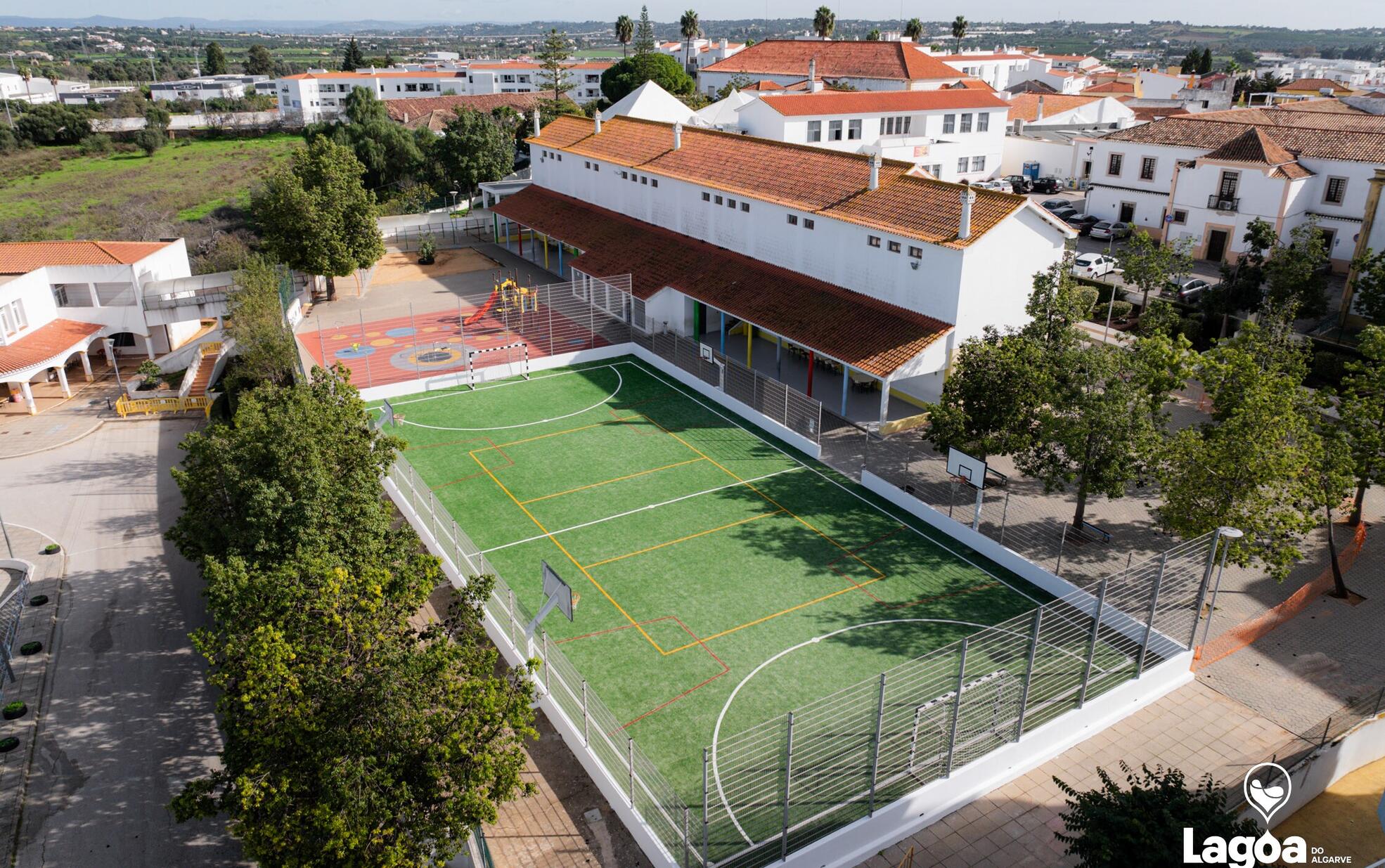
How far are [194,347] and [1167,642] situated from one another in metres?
44.1

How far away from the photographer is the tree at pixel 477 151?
6581 centimetres

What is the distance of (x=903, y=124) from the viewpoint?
189ft

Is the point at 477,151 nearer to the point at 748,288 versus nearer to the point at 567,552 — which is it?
the point at 748,288

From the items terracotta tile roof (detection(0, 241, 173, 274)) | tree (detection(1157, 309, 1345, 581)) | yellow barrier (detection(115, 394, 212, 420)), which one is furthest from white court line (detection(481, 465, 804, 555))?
terracotta tile roof (detection(0, 241, 173, 274))

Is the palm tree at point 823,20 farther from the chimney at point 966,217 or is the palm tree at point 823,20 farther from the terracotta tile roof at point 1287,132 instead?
the chimney at point 966,217

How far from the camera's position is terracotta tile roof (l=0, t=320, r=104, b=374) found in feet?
123

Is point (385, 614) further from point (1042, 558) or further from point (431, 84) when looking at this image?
A: point (431, 84)

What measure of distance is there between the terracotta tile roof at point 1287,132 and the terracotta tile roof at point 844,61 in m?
22.1

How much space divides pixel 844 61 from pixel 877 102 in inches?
1048

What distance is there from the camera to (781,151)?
38219 millimetres

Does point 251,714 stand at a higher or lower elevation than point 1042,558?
higher

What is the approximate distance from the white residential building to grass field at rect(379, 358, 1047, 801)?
26890mm

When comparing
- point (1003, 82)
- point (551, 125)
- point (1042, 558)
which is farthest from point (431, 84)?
point (1042, 558)

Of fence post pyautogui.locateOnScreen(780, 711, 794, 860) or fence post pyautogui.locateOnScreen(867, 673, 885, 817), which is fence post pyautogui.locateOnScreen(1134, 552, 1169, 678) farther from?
fence post pyautogui.locateOnScreen(780, 711, 794, 860)
